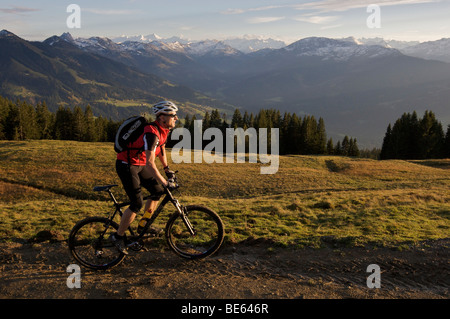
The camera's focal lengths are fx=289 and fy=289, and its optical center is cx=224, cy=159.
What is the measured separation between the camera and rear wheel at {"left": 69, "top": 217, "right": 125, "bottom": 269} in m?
7.80

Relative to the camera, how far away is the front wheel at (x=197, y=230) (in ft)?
25.9

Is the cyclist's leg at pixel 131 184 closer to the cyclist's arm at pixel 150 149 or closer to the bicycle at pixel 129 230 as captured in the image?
the bicycle at pixel 129 230

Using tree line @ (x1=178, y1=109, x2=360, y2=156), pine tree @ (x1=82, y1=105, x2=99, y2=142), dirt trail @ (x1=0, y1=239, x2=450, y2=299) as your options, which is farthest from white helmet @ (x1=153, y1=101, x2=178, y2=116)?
pine tree @ (x1=82, y1=105, x2=99, y2=142)

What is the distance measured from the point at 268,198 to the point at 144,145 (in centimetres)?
1916

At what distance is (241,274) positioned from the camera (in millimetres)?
7242

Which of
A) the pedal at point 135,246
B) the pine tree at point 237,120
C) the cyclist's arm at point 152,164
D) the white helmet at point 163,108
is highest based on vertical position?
the pine tree at point 237,120

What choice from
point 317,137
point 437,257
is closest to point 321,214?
point 437,257

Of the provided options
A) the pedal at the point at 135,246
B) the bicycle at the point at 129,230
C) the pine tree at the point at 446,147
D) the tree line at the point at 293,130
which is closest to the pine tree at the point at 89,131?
the tree line at the point at 293,130

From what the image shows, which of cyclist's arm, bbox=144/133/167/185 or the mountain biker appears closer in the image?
cyclist's arm, bbox=144/133/167/185

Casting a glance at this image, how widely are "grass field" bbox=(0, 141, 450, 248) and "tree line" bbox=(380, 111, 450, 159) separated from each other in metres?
23.8

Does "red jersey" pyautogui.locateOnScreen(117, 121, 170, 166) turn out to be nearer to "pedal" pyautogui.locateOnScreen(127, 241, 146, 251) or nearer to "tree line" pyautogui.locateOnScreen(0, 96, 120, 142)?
"pedal" pyautogui.locateOnScreen(127, 241, 146, 251)

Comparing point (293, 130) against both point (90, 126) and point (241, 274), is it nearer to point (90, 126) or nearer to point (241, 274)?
point (90, 126)

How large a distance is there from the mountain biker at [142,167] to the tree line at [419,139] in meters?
98.4
